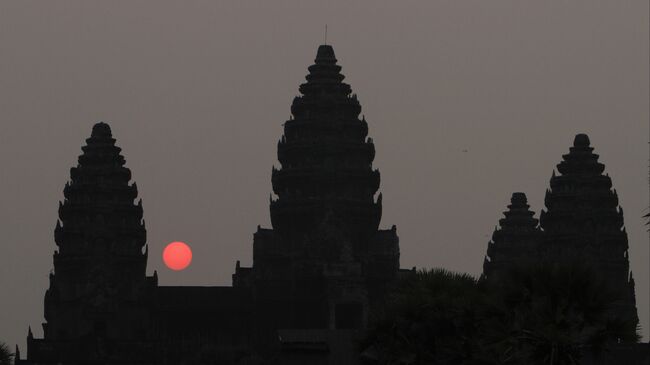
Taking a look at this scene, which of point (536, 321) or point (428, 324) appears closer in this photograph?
point (536, 321)

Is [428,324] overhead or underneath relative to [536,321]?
overhead

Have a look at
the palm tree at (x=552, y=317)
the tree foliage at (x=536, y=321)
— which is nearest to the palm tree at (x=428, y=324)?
the tree foliage at (x=536, y=321)

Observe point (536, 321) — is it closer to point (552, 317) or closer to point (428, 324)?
point (552, 317)

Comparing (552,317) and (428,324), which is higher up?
(428,324)

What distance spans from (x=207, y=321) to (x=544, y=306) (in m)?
130

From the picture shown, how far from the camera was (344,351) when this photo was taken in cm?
10744

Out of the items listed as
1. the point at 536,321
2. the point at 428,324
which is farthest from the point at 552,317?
the point at 428,324

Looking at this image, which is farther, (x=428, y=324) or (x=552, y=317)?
(x=428, y=324)

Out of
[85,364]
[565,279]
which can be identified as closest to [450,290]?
[565,279]

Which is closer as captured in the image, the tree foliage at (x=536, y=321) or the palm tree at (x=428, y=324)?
the tree foliage at (x=536, y=321)

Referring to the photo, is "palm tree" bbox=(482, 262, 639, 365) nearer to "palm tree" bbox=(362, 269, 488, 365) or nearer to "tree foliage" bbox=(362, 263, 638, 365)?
"tree foliage" bbox=(362, 263, 638, 365)

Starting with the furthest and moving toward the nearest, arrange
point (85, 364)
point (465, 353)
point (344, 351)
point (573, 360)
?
point (85, 364) < point (344, 351) < point (465, 353) < point (573, 360)

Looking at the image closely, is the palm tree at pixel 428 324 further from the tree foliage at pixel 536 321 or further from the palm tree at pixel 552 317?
the palm tree at pixel 552 317

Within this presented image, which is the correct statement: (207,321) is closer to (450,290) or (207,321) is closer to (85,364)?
(85,364)
